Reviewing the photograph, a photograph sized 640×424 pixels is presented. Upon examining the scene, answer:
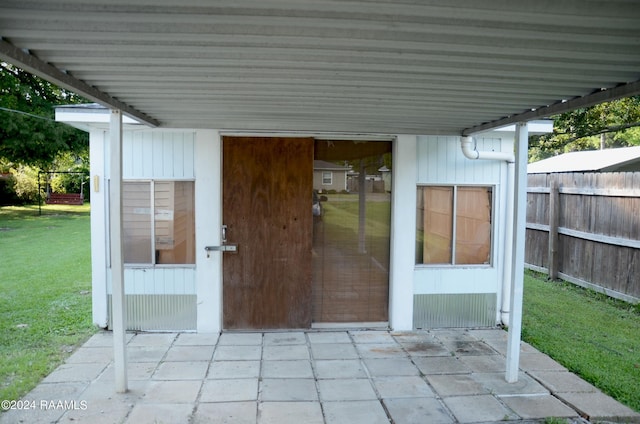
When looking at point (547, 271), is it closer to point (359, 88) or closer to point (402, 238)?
point (402, 238)

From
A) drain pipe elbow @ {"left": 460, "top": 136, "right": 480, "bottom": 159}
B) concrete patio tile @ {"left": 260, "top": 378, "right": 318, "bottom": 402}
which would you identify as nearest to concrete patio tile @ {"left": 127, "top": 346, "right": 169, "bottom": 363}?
concrete patio tile @ {"left": 260, "top": 378, "right": 318, "bottom": 402}

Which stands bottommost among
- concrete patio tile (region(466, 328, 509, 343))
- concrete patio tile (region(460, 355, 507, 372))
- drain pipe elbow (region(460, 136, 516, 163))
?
concrete patio tile (region(460, 355, 507, 372))

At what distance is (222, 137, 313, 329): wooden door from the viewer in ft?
16.5

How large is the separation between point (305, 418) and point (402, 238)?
2.55 meters

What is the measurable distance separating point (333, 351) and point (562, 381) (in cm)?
209

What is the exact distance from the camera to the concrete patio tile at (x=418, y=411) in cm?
321

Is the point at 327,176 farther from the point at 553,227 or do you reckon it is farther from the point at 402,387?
the point at 553,227

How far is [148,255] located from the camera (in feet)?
16.6

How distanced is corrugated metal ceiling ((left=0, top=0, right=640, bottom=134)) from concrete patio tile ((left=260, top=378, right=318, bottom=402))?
91.9 inches

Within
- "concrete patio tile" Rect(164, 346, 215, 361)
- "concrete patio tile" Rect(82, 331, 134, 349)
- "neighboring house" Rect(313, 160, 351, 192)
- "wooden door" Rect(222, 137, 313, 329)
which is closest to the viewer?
"concrete patio tile" Rect(164, 346, 215, 361)

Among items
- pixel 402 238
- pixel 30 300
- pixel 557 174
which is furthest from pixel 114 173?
pixel 557 174

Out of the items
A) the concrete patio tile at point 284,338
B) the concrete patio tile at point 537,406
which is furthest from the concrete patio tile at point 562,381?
the concrete patio tile at point 284,338

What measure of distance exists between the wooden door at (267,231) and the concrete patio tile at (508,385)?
2.02 m

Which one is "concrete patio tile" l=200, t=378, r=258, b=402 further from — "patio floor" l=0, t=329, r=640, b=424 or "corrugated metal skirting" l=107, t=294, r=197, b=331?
"corrugated metal skirting" l=107, t=294, r=197, b=331
